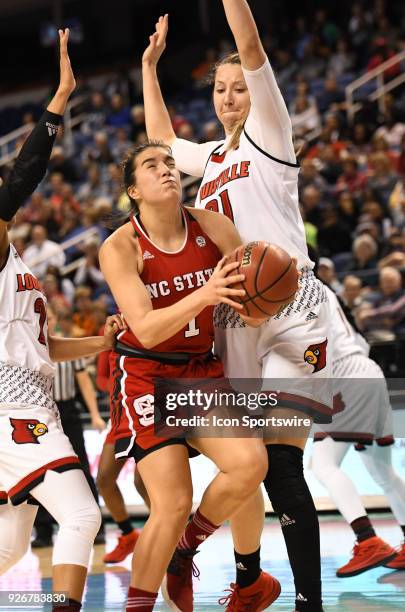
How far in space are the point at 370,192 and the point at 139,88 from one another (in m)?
9.19

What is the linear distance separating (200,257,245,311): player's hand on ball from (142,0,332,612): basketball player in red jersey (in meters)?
0.52

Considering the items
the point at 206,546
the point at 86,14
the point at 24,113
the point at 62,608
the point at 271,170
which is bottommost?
the point at 206,546

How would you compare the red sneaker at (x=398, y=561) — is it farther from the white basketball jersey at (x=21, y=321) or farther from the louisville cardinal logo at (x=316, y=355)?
the white basketball jersey at (x=21, y=321)

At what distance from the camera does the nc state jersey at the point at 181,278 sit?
167 inches

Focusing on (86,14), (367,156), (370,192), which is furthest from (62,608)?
(86,14)

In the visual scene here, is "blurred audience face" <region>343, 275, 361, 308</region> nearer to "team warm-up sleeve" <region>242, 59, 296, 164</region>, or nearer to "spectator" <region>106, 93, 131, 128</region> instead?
"team warm-up sleeve" <region>242, 59, 296, 164</region>

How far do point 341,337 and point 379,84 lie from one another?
28.9 feet

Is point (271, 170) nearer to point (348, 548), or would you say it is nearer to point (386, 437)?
point (386, 437)

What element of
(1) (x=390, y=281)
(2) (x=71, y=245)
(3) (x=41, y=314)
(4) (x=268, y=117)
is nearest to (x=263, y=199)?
(4) (x=268, y=117)

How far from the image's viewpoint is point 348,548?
23.0ft

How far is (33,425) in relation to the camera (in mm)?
4184

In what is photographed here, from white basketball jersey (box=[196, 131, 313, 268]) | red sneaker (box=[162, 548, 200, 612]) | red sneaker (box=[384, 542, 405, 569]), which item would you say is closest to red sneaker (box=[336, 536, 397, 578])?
red sneaker (box=[384, 542, 405, 569])

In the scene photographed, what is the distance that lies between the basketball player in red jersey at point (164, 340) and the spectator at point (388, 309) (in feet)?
17.8

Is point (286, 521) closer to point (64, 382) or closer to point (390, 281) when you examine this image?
point (64, 382)
